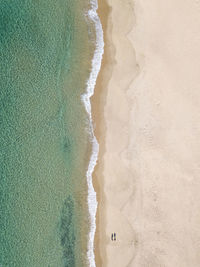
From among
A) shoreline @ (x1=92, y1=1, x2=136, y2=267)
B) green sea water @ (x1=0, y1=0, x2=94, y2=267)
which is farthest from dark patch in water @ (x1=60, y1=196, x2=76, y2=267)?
shoreline @ (x1=92, y1=1, x2=136, y2=267)

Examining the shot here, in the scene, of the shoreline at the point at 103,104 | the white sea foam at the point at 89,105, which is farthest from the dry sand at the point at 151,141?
the white sea foam at the point at 89,105

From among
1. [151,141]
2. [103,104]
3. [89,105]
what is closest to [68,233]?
[151,141]

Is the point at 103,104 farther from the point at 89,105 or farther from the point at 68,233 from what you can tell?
the point at 68,233

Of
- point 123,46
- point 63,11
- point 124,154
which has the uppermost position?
point 63,11

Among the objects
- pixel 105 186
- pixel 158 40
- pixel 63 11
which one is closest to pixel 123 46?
pixel 158 40

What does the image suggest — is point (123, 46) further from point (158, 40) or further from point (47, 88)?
point (47, 88)

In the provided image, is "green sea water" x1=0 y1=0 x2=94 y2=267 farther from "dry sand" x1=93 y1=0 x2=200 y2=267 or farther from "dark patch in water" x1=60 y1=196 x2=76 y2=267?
"dry sand" x1=93 y1=0 x2=200 y2=267

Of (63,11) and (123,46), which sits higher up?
(63,11)
